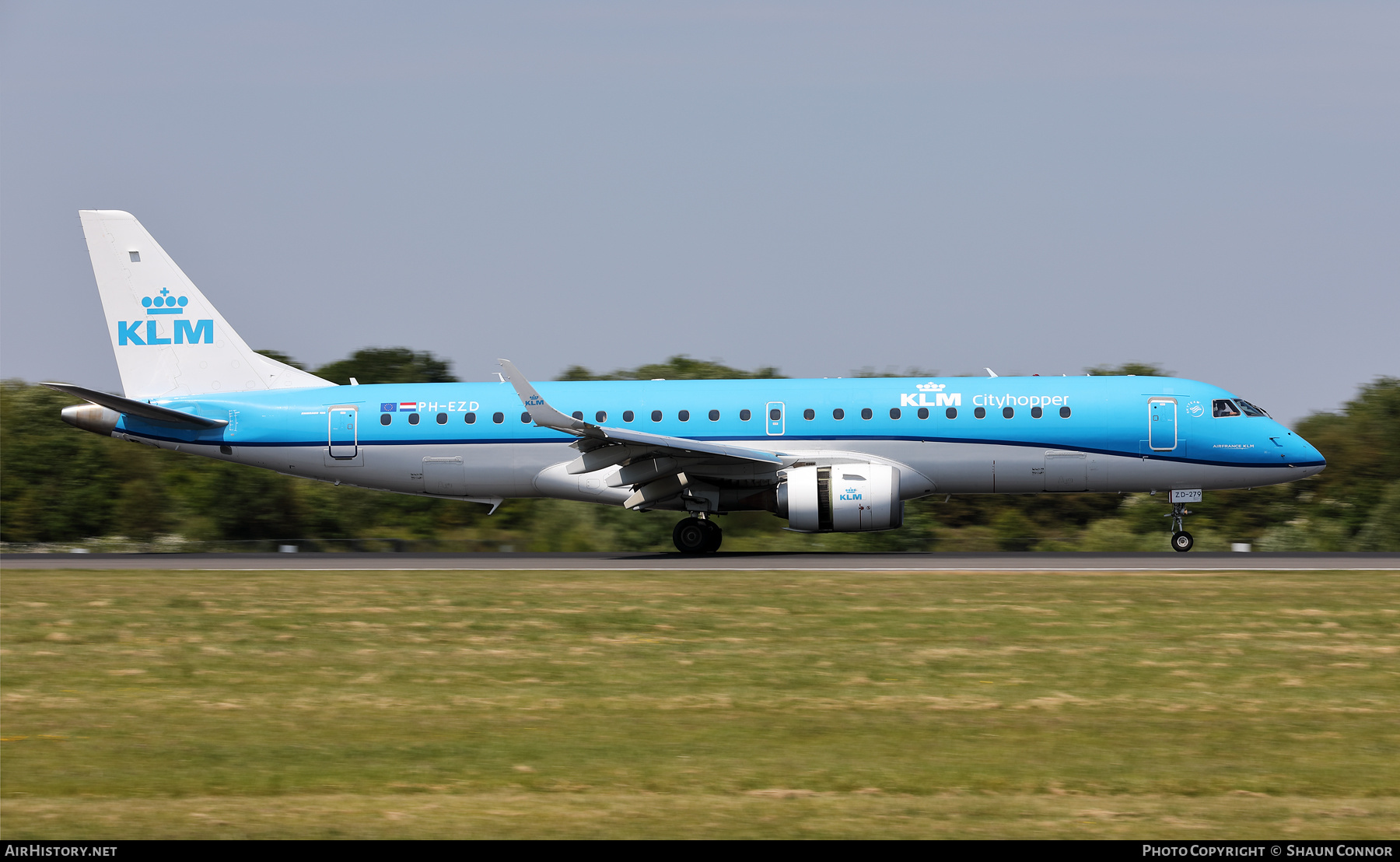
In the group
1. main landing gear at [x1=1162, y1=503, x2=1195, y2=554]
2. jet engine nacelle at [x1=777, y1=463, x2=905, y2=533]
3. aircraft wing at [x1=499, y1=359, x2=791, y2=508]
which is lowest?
main landing gear at [x1=1162, y1=503, x2=1195, y2=554]

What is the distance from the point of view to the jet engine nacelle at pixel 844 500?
26.5 metres

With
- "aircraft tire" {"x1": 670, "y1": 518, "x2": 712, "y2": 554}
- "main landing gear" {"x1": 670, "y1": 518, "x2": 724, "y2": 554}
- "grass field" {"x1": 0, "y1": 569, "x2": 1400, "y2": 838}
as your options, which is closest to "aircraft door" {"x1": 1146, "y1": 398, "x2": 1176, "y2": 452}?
"grass field" {"x1": 0, "y1": 569, "x2": 1400, "y2": 838}

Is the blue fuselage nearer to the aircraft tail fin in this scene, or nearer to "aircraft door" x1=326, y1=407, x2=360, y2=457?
"aircraft door" x1=326, y1=407, x2=360, y2=457

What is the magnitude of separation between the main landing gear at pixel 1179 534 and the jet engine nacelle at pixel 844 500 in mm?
6032

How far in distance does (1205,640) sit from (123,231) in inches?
1054

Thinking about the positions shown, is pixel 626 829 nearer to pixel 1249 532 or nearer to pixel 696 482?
pixel 696 482

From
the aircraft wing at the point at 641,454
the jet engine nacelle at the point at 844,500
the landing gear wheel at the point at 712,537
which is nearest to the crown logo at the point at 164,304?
the aircraft wing at the point at 641,454

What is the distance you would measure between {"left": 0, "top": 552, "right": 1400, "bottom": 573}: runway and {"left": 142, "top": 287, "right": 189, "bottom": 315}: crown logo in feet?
19.1

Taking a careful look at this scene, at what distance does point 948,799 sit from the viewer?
8.48 m

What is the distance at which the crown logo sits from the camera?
31859 millimetres

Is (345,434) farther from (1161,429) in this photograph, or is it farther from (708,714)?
(708,714)

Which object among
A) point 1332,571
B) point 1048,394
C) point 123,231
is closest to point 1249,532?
point 1048,394

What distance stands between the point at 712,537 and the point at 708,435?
222cm

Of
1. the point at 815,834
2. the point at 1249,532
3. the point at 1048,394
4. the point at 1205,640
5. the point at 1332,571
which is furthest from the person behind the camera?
the point at 1249,532
